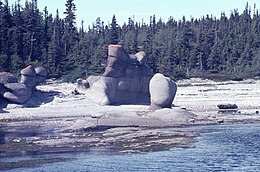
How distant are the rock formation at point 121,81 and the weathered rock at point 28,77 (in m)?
5.48

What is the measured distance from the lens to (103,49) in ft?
302

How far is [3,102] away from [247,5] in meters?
98.3

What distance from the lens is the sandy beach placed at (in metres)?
40.2

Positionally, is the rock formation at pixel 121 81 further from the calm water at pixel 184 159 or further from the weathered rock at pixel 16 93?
the calm water at pixel 184 159

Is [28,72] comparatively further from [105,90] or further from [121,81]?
[121,81]

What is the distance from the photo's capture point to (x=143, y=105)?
60344 millimetres

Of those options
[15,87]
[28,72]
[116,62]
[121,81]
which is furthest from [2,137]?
[28,72]

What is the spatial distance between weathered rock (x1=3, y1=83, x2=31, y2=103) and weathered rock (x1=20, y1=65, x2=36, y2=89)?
137 cm

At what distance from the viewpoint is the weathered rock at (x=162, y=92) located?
5494 cm

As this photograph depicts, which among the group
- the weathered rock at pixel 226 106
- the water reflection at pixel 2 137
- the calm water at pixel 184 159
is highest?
the weathered rock at pixel 226 106

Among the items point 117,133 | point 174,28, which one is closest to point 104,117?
point 117,133

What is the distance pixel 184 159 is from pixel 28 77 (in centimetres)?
3243

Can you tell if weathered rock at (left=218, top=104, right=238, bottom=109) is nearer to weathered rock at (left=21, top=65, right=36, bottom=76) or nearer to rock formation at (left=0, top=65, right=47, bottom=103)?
rock formation at (left=0, top=65, right=47, bottom=103)

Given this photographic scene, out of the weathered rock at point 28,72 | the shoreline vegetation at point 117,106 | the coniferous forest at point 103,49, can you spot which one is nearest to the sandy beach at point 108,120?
the shoreline vegetation at point 117,106
